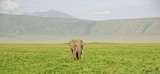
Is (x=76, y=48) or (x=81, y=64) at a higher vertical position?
(x=76, y=48)

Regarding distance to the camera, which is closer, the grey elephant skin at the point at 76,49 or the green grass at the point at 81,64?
the green grass at the point at 81,64

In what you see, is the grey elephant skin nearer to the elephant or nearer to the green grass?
the elephant

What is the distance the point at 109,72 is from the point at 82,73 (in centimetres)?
167

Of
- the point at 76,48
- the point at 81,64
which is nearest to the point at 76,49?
the point at 76,48

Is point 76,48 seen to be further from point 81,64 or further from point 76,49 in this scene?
point 81,64

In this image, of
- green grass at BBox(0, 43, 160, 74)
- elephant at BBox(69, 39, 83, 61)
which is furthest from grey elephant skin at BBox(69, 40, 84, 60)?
green grass at BBox(0, 43, 160, 74)

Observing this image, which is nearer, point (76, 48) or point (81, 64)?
point (81, 64)

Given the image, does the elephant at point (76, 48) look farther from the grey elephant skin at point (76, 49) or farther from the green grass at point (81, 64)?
the green grass at point (81, 64)

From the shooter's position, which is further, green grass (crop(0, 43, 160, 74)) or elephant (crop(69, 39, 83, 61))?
elephant (crop(69, 39, 83, 61))

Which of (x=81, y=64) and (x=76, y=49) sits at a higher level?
(x=76, y=49)

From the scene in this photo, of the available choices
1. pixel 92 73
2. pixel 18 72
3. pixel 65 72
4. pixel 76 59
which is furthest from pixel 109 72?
pixel 76 59

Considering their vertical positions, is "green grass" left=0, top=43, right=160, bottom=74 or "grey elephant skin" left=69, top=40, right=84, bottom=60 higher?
"grey elephant skin" left=69, top=40, right=84, bottom=60

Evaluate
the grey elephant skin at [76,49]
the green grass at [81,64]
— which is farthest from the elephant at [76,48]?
the green grass at [81,64]

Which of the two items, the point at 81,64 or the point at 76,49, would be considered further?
the point at 76,49
